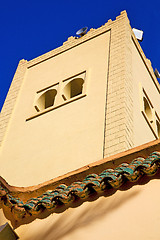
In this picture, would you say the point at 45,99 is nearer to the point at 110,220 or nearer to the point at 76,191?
the point at 76,191

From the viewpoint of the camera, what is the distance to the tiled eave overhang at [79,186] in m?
4.42

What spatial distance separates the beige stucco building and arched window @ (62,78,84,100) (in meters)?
0.04

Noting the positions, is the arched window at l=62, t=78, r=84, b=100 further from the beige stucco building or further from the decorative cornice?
the decorative cornice

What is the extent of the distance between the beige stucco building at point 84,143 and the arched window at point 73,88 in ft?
0.12

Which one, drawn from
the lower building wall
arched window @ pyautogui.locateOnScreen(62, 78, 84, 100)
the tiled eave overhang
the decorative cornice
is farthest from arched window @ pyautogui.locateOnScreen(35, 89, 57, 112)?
the lower building wall

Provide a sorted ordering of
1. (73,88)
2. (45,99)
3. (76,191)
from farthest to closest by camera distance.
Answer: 1. (45,99)
2. (73,88)
3. (76,191)

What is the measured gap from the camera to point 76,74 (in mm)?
11055

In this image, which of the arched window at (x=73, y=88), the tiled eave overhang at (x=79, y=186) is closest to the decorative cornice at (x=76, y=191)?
the tiled eave overhang at (x=79, y=186)

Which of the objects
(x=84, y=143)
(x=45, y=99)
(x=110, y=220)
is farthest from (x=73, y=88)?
(x=110, y=220)

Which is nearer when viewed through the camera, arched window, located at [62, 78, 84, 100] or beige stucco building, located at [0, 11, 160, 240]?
beige stucco building, located at [0, 11, 160, 240]

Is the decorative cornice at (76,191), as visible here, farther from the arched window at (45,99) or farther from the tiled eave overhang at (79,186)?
the arched window at (45,99)

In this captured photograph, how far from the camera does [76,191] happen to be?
452 centimetres

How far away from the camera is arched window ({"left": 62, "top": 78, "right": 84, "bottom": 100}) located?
35.8 ft

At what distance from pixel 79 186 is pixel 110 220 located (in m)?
0.71
